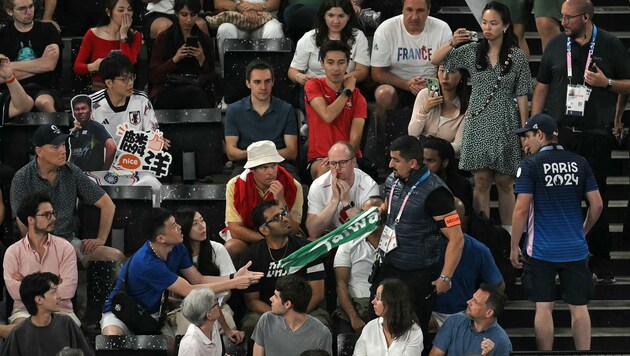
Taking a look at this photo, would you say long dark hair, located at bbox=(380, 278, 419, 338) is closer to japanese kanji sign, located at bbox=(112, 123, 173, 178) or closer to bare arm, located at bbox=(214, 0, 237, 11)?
japanese kanji sign, located at bbox=(112, 123, 173, 178)

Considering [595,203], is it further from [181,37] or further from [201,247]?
[181,37]

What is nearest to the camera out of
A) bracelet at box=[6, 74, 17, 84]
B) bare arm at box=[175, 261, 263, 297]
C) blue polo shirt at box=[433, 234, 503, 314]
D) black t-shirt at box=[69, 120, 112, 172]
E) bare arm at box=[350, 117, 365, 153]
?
bare arm at box=[175, 261, 263, 297]

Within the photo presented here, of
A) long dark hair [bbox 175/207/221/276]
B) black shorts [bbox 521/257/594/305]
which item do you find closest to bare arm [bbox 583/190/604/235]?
black shorts [bbox 521/257/594/305]

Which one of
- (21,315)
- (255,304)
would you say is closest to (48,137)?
(21,315)

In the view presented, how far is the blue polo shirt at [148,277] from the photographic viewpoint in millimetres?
9875

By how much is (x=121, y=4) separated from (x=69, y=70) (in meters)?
0.84

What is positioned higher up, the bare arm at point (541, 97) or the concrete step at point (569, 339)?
the bare arm at point (541, 97)

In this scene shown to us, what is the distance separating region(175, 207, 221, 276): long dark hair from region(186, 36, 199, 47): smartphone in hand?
216 centimetres

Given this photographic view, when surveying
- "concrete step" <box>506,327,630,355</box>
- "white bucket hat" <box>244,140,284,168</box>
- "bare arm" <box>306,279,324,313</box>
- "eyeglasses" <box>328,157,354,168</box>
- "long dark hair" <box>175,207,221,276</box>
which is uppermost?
"white bucket hat" <box>244,140,284,168</box>

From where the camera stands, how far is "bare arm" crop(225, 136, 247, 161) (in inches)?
443

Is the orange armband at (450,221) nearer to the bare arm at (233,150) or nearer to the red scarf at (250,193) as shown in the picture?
the red scarf at (250,193)

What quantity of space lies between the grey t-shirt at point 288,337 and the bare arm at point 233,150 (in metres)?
1.86

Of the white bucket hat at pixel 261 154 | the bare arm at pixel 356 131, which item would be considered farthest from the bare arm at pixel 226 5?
the white bucket hat at pixel 261 154

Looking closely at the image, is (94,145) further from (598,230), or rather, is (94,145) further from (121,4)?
(598,230)
